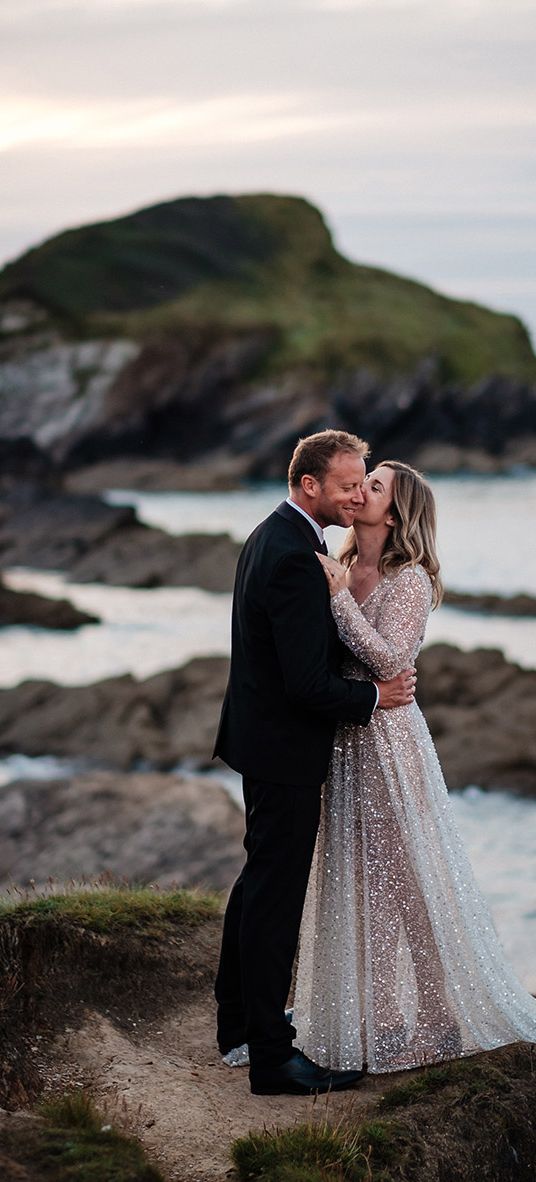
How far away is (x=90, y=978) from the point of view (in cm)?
728

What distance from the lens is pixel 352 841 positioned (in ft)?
21.2

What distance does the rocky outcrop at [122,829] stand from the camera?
49.5ft

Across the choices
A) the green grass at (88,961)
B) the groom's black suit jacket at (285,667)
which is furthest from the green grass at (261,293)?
the groom's black suit jacket at (285,667)

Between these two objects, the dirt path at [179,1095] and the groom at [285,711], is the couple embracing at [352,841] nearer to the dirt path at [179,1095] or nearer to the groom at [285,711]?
the groom at [285,711]

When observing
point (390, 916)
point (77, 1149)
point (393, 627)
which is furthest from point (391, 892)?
point (77, 1149)

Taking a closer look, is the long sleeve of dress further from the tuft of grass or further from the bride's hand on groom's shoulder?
the tuft of grass

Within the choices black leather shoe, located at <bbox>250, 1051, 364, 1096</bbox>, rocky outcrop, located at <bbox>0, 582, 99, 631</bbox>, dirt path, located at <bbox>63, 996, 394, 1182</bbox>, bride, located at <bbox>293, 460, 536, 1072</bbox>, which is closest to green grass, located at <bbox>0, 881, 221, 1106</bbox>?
dirt path, located at <bbox>63, 996, 394, 1182</bbox>

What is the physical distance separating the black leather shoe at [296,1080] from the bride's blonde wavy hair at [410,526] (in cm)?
211

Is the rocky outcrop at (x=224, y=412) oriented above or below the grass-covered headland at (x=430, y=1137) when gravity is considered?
below

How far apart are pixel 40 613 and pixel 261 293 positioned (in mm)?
59500

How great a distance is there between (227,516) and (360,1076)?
46.8 m

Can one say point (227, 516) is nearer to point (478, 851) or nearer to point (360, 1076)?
point (478, 851)

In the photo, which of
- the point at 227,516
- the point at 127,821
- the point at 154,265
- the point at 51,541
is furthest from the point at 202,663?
the point at 154,265

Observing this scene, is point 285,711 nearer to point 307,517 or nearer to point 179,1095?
point 307,517
